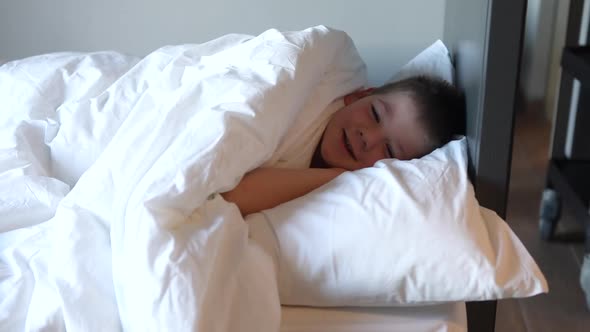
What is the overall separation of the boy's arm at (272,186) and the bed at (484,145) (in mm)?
80

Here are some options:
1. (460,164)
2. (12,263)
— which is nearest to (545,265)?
(460,164)

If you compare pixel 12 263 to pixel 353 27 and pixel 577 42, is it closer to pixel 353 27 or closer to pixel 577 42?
pixel 353 27

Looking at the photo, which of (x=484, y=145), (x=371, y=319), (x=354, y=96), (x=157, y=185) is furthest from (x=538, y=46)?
(x=157, y=185)

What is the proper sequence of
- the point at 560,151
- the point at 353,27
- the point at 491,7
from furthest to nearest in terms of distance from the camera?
the point at 560,151 < the point at 353,27 < the point at 491,7

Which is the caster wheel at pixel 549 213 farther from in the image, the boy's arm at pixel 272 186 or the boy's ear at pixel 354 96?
the boy's arm at pixel 272 186

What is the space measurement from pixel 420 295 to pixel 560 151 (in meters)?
1.29

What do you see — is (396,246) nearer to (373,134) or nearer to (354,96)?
(373,134)

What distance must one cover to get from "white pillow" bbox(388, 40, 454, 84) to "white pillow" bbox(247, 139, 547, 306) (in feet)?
1.25

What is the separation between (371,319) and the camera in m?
0.71

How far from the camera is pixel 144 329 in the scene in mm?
574

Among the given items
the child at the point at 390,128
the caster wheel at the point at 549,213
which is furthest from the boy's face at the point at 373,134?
the caster wheel at the point at 549,213

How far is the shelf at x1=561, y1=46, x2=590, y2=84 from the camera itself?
1413 mm

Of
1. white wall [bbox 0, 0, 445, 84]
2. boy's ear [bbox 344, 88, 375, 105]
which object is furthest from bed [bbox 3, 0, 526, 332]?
white wall [bbox 0, 0, 445, 84]

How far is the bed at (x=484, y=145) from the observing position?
2.30 ft
